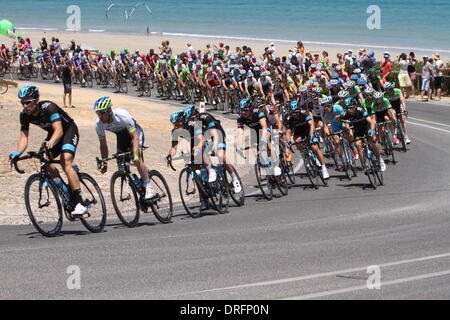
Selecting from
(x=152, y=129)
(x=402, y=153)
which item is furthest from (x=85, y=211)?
(x=152, y=129)

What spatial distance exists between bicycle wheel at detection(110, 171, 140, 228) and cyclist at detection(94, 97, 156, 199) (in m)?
0.21

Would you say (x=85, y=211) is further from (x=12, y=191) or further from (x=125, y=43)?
(x=125, y=43)

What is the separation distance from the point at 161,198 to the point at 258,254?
2.98m

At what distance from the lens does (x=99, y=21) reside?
116938mm

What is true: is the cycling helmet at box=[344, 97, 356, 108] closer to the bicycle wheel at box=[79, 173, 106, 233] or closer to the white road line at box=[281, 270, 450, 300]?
the bicycle wheel at box=[79, 173, 106, 233]

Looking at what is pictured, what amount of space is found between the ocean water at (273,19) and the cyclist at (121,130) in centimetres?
6318

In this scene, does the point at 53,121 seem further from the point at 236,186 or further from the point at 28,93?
the point at 236,186

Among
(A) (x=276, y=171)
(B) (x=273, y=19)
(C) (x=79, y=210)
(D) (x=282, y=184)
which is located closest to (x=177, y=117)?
(C) (x=79, y=210)

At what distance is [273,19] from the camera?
120 m

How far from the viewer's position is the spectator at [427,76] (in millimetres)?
34312

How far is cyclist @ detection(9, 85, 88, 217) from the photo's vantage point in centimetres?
1153

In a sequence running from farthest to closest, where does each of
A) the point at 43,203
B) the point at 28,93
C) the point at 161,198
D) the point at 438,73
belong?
the point at 438,73
the point at 161,198
the point at 43,203
the point at 28,93

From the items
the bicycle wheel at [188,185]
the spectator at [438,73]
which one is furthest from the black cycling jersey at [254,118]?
the spectator at [438,73]

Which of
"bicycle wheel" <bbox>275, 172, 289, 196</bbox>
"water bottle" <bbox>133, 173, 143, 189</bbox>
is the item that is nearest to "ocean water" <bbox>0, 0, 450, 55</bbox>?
"bicycle wheel" <bbox>275, 172, 289, 196</bbox>
